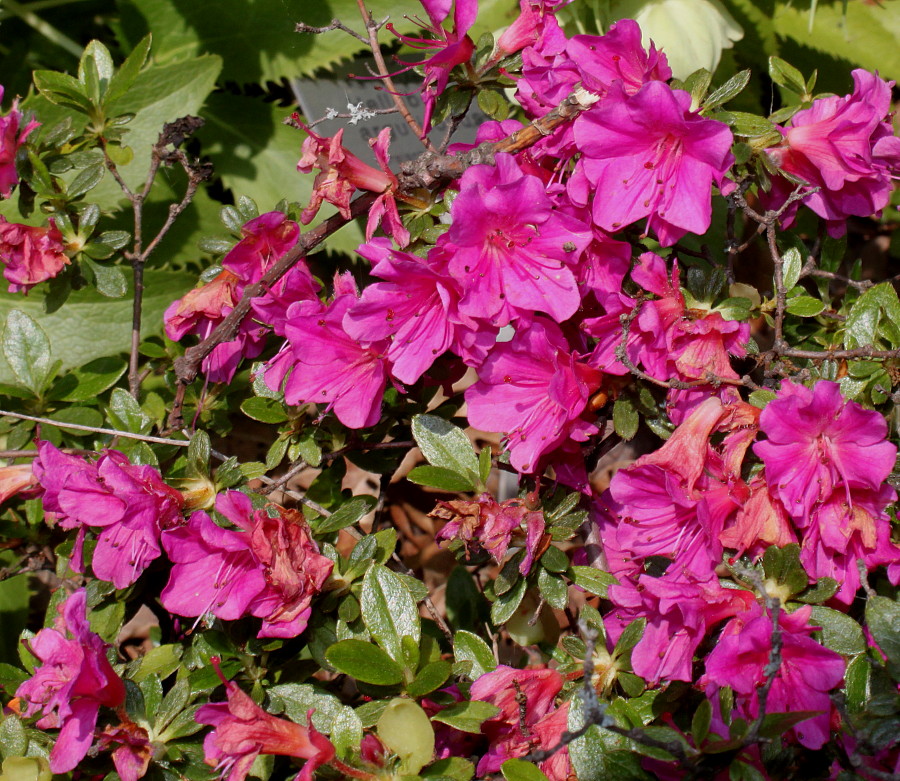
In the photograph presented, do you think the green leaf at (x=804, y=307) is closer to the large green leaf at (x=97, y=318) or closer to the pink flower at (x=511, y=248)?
the pink flower at (x=511, y=248)

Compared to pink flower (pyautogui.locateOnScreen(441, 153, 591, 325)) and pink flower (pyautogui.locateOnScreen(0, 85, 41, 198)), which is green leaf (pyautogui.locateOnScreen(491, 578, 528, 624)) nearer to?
pink flower (pyautogui.locateOnScreen(441, 153, 591, 325))

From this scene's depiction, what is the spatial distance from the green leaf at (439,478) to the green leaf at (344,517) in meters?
0.09

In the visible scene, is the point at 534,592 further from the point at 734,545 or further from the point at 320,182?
the point at 320,182

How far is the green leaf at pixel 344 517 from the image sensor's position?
98 cm

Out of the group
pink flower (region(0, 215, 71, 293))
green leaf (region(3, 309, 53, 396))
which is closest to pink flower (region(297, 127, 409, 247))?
pink flower (region(0, 215, 71, 293))

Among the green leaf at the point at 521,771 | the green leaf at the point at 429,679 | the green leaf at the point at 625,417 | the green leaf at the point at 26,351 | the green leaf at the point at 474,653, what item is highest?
the green leaf at the point at 26,351

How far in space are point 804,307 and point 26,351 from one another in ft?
3.32

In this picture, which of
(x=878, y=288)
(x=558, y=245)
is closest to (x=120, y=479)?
(x=558, y=245)

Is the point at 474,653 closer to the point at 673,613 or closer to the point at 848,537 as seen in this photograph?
the point at 673,613

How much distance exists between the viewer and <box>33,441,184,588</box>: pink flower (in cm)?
90

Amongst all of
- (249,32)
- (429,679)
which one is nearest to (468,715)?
(429,679)

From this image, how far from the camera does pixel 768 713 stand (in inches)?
29.2

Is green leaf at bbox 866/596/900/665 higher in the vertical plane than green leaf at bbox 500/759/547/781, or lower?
higher

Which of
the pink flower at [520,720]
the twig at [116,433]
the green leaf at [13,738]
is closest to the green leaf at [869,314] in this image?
the pink flower at [520,720]
